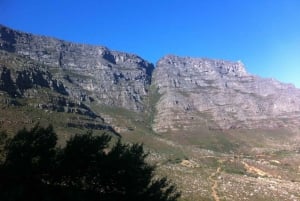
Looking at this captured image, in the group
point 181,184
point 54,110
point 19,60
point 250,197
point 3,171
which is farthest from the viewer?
point 19,60

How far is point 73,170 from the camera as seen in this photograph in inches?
1137

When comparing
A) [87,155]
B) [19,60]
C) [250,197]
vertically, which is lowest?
[250,197]

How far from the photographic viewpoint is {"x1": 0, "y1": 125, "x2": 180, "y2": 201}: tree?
26.7m

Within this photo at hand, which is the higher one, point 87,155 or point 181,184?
point 87,155

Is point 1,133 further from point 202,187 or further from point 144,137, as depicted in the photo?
point 144,137

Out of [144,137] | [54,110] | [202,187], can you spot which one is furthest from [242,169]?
[54,110]

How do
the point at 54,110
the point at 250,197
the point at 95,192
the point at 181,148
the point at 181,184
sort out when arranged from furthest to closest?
the point at 181,148 < the point at 54,110 < the point at 181,184 < the point at 250,197 < the point at 95,192

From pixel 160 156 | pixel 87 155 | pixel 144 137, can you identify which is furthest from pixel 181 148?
pixel 87 155

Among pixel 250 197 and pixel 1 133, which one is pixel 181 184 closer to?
pixel 250 197

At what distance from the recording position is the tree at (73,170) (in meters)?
26.7

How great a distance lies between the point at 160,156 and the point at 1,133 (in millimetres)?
117300

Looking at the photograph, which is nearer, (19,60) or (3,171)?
(3,171)

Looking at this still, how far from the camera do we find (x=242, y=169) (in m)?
147

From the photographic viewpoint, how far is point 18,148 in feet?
89.9
